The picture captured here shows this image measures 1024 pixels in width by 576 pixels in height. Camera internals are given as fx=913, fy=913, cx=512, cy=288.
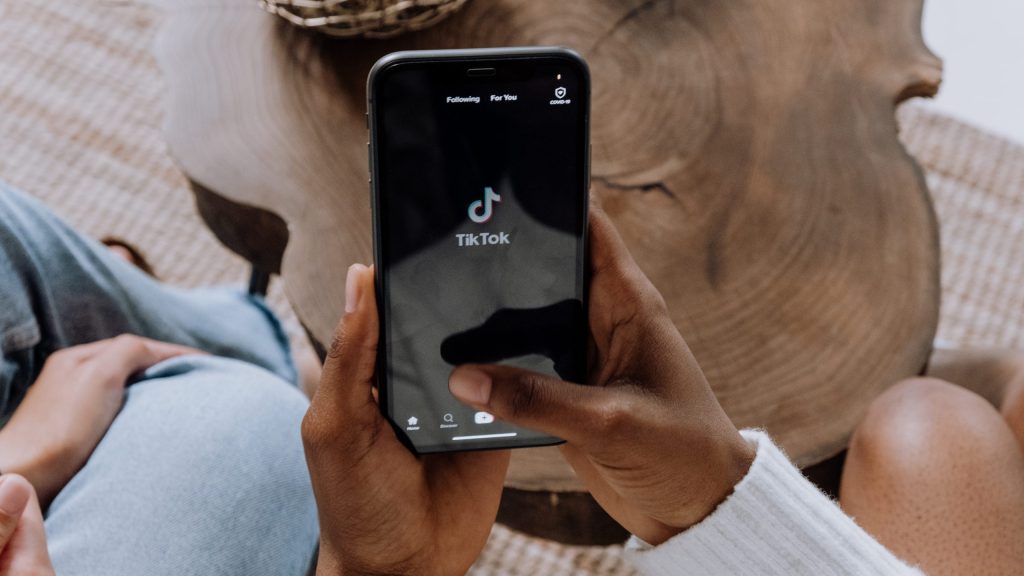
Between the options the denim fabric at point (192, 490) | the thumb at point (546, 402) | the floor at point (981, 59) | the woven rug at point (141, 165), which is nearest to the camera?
the thumb at point (546, 402)

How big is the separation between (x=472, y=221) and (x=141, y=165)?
0.96m

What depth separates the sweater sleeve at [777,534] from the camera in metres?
0.53

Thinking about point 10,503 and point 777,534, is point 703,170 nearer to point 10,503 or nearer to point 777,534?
point 777,534

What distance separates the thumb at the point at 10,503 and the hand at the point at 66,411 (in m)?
0.09

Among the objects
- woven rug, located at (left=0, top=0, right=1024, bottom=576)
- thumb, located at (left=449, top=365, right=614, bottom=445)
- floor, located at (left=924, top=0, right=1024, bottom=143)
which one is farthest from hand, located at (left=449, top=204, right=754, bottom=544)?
floor, located at (left=924, top=0, right=1024, bottom=143)

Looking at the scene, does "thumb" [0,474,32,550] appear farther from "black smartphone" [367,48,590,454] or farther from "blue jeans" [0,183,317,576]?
"black smartphone" [367,48,590,454]

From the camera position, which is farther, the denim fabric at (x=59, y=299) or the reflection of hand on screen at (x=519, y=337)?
the denim fabric at (x=59, y=299)

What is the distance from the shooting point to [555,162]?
48 cm

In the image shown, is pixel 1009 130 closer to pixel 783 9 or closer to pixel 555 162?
pixel 783 9

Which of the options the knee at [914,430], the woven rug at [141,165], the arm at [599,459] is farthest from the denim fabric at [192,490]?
the woven rug at [141,165]

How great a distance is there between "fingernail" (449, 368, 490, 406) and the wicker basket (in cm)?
31

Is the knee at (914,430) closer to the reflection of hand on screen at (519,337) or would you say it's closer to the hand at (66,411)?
the reflection of hand on screen at (519,337)

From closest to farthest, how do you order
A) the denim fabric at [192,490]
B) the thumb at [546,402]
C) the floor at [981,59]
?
1. the thumb at [546,402]
2. the denim fabric at [192,490]
3. the floor at [981,59]

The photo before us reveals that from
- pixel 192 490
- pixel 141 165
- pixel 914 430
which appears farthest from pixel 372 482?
pixel 141 165
